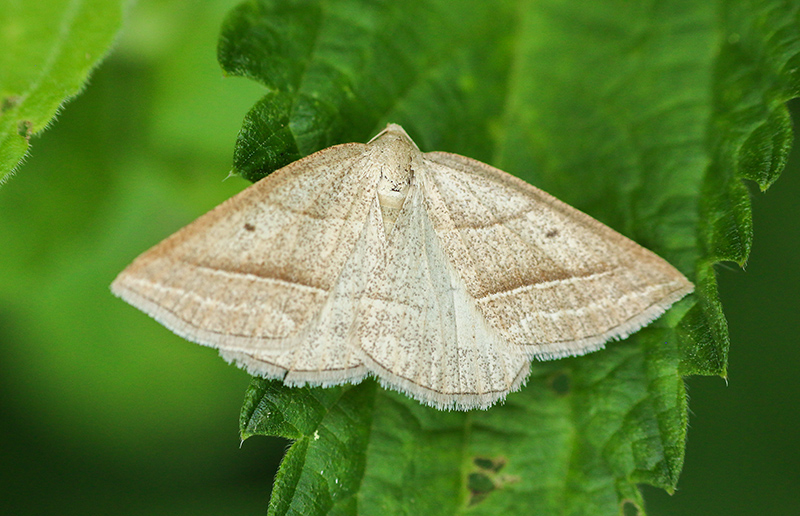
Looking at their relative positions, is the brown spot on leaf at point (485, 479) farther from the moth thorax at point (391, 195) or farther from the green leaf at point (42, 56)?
the green leaf at point (42, 56)

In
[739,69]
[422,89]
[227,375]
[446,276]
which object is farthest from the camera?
[227,375]

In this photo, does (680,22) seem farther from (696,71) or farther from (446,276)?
(446,276)

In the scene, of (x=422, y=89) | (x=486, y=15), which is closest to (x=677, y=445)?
(x=422, y=89)

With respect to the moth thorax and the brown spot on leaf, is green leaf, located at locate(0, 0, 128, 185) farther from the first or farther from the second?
the brown spot on leaf

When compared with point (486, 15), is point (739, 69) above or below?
below

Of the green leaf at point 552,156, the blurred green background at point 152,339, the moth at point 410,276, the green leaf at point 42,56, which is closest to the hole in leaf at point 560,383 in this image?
the green leaf at point 552,156

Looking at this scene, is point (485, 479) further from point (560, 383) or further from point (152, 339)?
point (152, 339)
